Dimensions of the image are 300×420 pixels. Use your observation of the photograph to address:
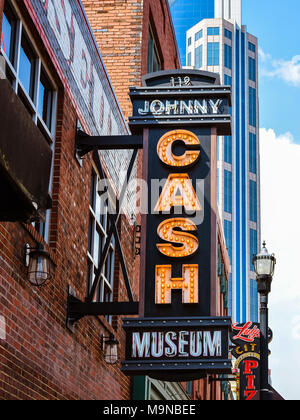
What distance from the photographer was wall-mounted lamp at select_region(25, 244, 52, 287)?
338 inches

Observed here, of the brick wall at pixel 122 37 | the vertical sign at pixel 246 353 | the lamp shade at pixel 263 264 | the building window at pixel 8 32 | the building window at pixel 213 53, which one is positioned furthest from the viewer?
the building window at pixel 213 53

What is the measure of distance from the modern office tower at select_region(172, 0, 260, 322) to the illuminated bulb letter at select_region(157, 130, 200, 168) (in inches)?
5287

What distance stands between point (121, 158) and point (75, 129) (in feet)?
12.8

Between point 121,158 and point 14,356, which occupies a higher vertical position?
point 121,158

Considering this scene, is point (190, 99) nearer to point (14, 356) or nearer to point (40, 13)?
point (40, 13)

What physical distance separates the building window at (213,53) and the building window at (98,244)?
156211 millimetres

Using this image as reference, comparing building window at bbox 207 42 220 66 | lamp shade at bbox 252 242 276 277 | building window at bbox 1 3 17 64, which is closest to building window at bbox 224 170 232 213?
building window at bbox 207 42 220 66

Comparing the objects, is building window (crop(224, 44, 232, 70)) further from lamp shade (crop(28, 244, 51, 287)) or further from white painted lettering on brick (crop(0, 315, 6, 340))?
white painted lettering on brick (crop(0, 315, 6, 340))

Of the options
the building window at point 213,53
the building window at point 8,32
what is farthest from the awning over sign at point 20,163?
the building window at point 213,53

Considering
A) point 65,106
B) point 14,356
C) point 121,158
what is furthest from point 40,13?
point 121,158

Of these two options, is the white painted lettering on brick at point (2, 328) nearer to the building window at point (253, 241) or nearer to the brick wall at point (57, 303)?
the brick wall at point (57, 303)

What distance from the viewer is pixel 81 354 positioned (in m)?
11.1

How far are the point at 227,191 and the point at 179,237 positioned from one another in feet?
474

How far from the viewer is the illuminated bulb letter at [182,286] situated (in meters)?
10.6
